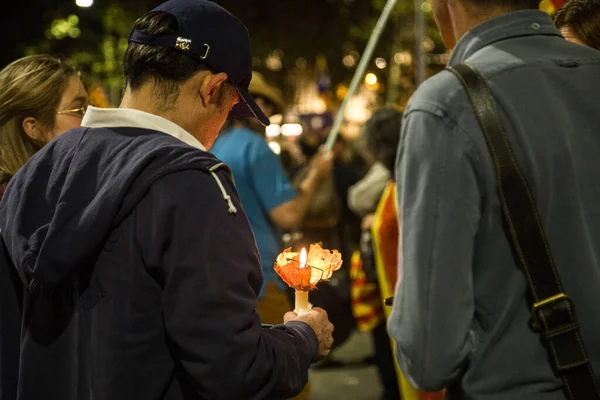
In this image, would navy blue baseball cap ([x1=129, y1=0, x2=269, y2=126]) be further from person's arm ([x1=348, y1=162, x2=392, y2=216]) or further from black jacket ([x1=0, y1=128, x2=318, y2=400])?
person's arm ([x1=348, y1=162, x2=392, y2=216])

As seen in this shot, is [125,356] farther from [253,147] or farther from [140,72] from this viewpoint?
[253,147]

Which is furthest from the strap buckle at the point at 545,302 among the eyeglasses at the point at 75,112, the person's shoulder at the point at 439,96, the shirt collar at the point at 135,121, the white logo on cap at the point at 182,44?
the eyeglasses at the point at 75,112

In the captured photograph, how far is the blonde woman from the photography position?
3131 millimetres

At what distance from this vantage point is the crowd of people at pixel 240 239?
5.88 feet

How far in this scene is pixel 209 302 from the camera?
190 centimetres

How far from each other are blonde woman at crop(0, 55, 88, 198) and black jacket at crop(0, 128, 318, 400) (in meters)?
1.11

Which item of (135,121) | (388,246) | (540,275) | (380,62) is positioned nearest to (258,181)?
(388,246)

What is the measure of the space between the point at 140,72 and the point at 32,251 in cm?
58

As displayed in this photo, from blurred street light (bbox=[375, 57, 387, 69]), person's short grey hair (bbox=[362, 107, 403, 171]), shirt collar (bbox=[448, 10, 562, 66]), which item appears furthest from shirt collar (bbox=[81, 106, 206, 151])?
blurred street light (bbox=[375, 57, 387, 69])

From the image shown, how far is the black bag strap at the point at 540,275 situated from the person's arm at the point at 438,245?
65mm

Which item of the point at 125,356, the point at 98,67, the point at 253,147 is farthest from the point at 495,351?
the point at 98,67

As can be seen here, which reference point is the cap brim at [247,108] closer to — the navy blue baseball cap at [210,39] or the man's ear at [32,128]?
the navy blue baseball cap at [210,39]

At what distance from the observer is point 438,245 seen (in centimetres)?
178

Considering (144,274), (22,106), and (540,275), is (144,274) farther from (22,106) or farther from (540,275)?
(22,106)
